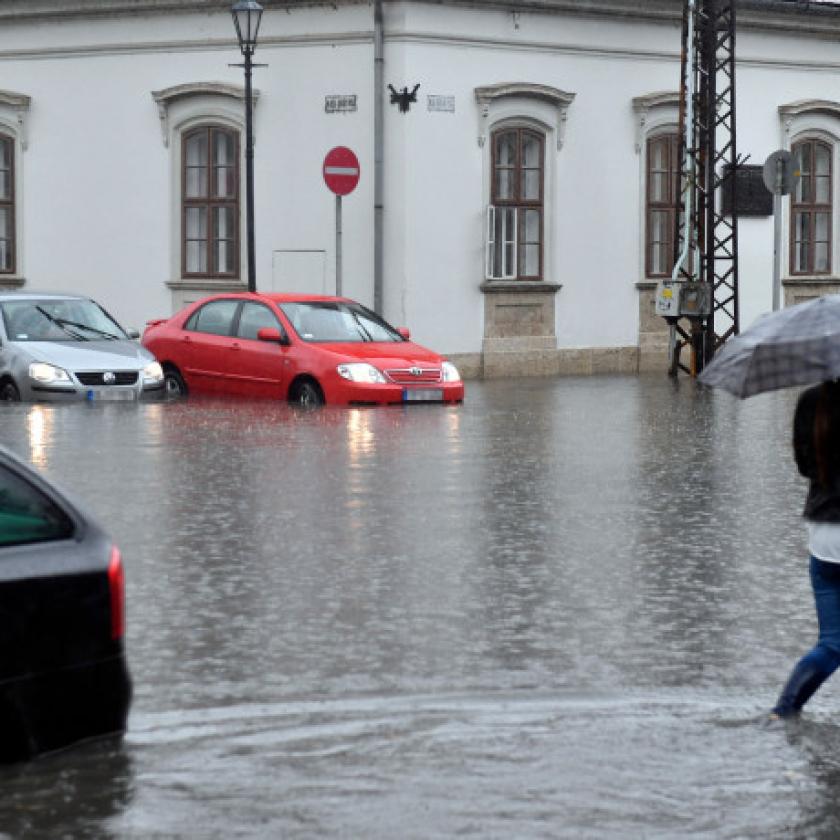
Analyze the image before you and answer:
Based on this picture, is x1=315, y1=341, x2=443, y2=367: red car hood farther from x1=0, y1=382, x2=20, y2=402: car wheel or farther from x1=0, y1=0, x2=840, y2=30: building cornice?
x1=0, y1=0, x2=840, y2=30: building cornice

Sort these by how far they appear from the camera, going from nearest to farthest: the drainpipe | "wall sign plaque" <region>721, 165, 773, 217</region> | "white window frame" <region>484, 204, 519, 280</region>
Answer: the drainpipe → "white window frame" <region>484, 204, 519, 280</region> → "wall sign plaque" <region>721, 165, 773, 217</region>

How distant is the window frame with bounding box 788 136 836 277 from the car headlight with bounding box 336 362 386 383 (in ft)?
46.8

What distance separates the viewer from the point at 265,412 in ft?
70.5

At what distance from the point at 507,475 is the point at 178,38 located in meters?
17.1

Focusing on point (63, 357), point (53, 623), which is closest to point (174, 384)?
point (63, 357)

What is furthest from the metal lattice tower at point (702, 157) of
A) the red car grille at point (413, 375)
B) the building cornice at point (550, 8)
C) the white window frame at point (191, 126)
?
the red car grille at point (413, 375)

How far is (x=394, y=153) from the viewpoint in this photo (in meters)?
29.6

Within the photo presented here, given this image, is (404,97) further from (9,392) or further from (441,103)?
(9,392)

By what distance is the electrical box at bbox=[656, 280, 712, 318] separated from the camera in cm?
2895

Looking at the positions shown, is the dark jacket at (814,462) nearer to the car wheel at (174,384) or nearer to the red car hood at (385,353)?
the red car hood at (385,353)

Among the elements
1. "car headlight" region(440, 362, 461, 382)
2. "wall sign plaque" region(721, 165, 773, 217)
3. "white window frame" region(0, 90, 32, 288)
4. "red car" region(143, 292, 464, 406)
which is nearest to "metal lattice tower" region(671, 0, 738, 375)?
"wall sign plaque" region(721, 165, 773, 217)

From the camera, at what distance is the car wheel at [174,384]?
2434cm

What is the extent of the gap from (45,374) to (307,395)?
109 inches

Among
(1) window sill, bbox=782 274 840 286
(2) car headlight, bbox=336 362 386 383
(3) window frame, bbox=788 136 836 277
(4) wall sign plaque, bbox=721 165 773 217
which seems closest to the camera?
(2) car headlight, bbox=336 362 386 383
